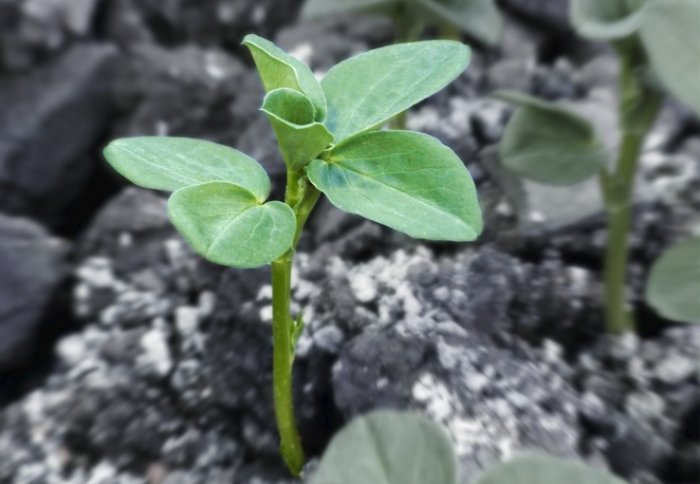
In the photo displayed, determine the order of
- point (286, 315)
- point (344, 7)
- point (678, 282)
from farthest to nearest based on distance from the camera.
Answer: point (344, 7)
point (678, 282)
point (286, 315)

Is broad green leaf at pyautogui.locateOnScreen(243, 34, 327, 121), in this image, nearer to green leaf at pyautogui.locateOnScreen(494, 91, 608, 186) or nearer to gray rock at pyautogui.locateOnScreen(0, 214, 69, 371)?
green leaf at pyautogui.locateOnScreen(494, 91, 608, 186)

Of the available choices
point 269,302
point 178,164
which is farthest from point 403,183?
point 269,302

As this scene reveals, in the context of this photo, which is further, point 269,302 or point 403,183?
point 269,302

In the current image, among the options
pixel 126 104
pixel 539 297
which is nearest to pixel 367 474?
pixel 539 297

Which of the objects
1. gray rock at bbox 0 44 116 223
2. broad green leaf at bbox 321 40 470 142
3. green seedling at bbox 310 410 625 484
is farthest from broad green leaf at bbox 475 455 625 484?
gray rock at bbox 0 44 116 223

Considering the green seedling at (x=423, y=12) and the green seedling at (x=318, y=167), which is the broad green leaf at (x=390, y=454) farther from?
the green seedling at (x=423, y=12)

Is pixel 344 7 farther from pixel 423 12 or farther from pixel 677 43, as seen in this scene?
pixel 677 43
